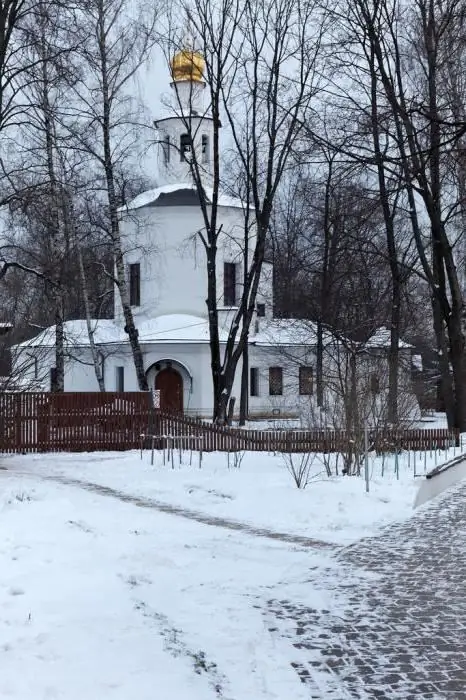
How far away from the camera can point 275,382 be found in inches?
1549

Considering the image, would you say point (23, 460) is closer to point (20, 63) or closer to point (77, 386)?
point (20, 63)

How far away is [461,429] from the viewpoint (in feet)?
79.4

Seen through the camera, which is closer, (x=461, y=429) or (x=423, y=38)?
(x=423, y=38)

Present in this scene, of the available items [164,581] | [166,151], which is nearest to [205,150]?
[166,151]

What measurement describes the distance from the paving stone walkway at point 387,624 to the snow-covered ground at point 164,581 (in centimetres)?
21

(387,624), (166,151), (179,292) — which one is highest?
(166,151)

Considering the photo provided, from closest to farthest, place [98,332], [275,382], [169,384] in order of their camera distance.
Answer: [169,384] → [275,382] → [98,332]

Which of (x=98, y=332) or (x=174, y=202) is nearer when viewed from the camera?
(x=174, y=202)

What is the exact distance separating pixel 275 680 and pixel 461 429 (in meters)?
19.7

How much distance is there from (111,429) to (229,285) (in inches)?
667

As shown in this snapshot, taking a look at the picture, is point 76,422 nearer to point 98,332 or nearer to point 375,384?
point 375,384

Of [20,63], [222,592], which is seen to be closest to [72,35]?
[20,63]

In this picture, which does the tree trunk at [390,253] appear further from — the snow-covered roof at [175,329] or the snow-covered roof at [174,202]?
the snow-covered roof at [175,329]

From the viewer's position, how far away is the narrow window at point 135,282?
37406mm
